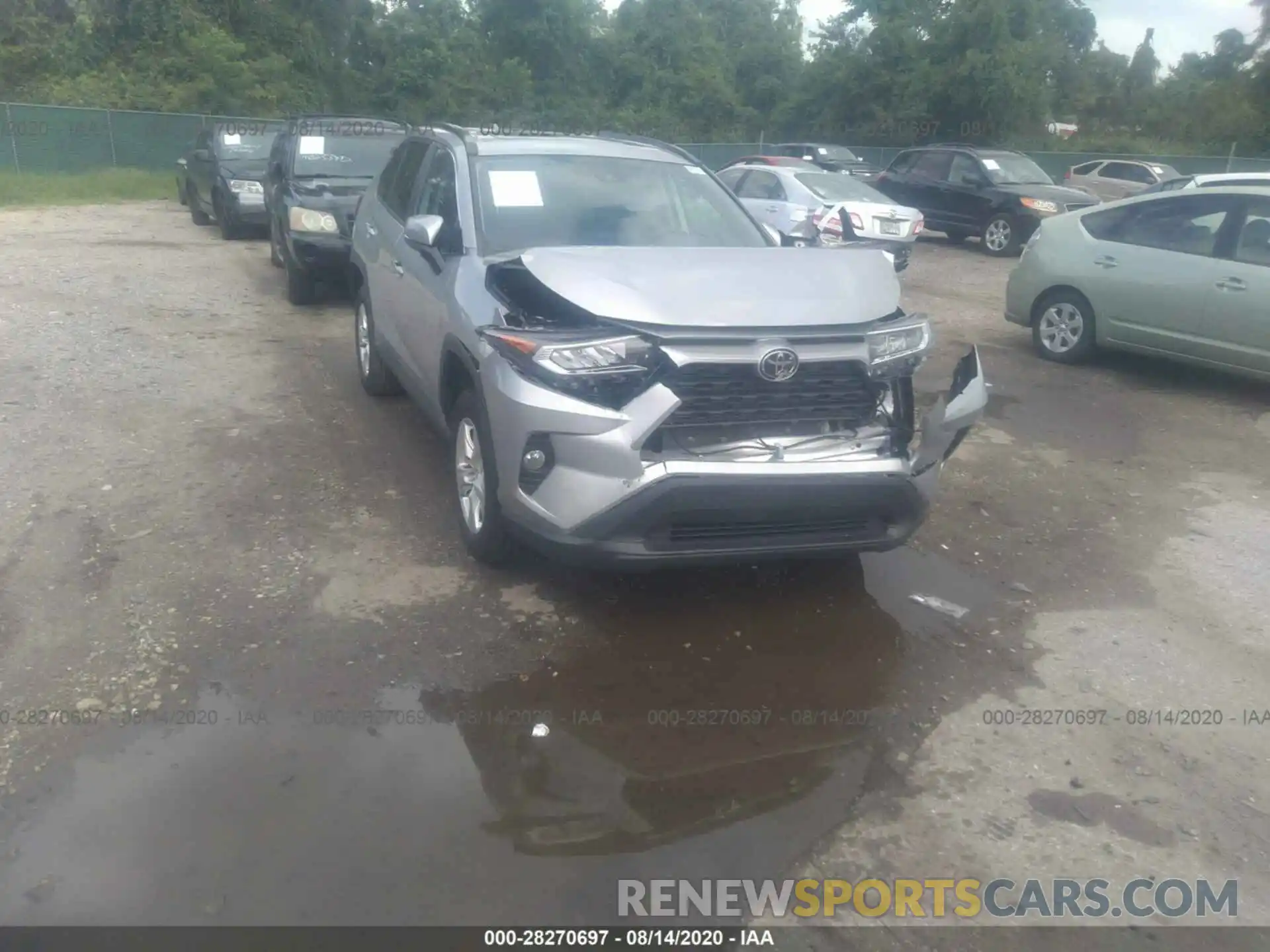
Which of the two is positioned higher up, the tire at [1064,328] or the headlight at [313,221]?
the headlight at [313,221]

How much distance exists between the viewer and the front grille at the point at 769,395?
407cm

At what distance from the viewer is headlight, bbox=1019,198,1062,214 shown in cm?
1703

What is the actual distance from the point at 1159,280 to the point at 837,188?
757 cm

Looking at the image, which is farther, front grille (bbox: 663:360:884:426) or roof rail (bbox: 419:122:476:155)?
roof rail (bbox: 419:122:476:155)

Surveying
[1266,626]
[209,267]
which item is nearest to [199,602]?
[1266,626]

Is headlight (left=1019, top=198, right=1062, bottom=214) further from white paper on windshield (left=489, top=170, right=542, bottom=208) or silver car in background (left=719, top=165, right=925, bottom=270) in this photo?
white paper on windshield (left=489, top=170, right=542, bottom=208)

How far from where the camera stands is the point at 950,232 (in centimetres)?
1853

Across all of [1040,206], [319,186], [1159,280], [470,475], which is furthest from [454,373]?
[1040,206]

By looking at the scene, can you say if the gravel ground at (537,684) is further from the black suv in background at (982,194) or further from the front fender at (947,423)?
the black suv in background at (982,194)

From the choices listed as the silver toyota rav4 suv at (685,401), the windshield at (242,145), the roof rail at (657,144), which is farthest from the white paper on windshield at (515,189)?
the windshield at (242,145)

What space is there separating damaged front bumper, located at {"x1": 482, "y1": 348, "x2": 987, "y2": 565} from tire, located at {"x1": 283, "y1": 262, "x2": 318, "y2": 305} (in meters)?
7.02

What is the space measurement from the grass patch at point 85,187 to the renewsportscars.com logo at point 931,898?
72.4 feet

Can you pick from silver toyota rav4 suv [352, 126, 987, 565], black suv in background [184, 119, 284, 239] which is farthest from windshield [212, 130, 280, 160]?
silver toyota rav4 suv [352, 126, 987, 565]

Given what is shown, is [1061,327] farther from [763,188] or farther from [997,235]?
[997,235]
